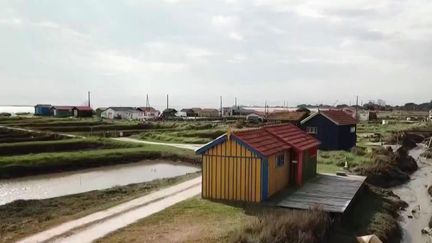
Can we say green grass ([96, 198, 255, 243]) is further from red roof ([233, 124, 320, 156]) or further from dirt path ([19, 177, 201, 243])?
red roof ([233, 124, 320, 156])

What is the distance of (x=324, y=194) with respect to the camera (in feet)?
60.4

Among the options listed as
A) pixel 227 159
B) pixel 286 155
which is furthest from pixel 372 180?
pixel 227 159

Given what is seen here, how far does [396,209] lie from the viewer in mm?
21250

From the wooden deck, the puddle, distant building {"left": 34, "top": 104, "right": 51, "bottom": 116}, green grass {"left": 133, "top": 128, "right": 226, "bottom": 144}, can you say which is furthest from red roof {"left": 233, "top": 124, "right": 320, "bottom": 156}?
distant building {"left": 34, "top": 104, "right": 51, "bottom": 116}

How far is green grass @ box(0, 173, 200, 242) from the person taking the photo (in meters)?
14.0

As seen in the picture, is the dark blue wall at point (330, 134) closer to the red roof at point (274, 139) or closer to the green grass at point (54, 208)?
the red roof at point (274, 139)

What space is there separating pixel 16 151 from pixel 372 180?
24.8 meters

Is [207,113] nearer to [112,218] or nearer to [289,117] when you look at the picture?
[289,117]

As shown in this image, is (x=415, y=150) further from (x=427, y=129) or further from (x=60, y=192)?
(x=60, y=192)

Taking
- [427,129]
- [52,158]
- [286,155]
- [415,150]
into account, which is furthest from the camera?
[427,129]

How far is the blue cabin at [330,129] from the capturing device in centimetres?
3572

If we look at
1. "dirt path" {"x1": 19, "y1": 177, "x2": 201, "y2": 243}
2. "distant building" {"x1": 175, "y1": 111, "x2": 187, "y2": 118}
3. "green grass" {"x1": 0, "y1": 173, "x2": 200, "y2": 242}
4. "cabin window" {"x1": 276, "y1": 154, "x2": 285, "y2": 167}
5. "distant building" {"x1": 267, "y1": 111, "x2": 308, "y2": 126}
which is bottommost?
"green grass" {"x1": 0, "y1": 173, "x2": 200, "y2": 242}

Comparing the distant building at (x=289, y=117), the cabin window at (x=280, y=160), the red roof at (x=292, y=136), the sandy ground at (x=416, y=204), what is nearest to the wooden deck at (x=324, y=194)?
the cabin window at (x=280, y=160)

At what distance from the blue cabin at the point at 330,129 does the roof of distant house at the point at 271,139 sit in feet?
42.5
